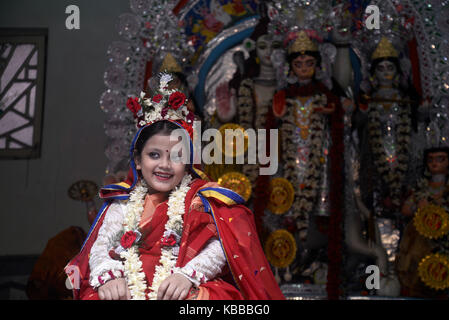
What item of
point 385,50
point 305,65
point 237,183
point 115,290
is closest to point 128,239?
point 115,290

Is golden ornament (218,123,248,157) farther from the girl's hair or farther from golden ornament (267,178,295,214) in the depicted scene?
the girl's hair

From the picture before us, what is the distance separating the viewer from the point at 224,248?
8.71 feet

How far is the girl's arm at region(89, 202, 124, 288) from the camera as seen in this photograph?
2.56 m

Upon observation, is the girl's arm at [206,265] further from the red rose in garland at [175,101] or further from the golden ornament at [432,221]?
the golden ornament at [432,221]

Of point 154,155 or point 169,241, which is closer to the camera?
point 169,241

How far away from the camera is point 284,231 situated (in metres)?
5.34

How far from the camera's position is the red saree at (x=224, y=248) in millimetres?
2611

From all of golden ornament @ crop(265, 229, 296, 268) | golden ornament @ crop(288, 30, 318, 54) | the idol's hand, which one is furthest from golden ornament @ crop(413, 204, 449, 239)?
the idol's hand

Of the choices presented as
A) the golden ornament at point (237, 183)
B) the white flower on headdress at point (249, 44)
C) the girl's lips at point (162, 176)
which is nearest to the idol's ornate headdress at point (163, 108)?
the girl's lips at point (162, 176)

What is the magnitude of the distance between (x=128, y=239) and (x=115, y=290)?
1.07 feet

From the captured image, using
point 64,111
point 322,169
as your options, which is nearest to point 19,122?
point 64,111

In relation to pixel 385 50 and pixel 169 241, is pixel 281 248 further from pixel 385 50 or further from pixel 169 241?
pixel 169 241

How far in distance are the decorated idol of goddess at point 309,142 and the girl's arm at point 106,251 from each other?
2.71 meters

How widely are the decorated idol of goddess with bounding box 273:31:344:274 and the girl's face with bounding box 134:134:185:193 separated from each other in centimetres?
261
